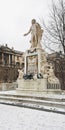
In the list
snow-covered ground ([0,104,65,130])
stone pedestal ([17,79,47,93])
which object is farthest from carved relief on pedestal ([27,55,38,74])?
snow-covered ground ([0,104,65,130])

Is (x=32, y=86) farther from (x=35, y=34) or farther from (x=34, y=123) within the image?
(x=34, y=123)

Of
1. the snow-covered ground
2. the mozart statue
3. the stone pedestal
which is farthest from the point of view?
the mozart statue

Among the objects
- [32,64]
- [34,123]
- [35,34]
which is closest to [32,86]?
[32,64]

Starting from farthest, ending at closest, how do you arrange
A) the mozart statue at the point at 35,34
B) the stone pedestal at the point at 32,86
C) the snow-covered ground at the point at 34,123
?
the mozart statue at the point at 35,34
the stone pedestal at the point at 32,86
the snow-covered ground at the point at 34,123

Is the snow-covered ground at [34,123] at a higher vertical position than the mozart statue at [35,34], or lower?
lower

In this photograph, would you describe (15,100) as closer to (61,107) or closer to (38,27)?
(61,107)

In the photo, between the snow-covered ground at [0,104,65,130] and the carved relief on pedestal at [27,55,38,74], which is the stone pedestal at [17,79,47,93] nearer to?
the carved relief on pedestal at [27,55,38,74]

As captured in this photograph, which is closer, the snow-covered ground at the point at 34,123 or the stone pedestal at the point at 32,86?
the snow-covered ground at the point at 34,123

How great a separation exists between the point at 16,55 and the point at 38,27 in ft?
181

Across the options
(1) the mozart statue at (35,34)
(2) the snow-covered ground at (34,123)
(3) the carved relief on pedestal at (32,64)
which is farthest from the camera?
(1) the mozart statue at (35,34)

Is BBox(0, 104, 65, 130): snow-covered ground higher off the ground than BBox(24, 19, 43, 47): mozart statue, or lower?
lower

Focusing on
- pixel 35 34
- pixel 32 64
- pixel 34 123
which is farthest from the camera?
pixel 35 34

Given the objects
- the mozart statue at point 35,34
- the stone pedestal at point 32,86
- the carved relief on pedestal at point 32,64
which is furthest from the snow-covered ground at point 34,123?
the mozart statue at point 35,34

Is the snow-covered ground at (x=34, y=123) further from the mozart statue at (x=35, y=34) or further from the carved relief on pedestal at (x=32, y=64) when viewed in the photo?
the mozart statue at (x=35, y=34)
